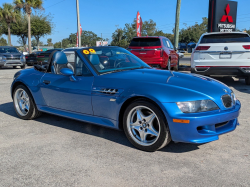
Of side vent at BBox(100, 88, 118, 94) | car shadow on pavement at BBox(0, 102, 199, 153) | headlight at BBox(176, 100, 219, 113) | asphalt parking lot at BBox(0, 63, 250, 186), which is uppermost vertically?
side vent at BBox(100, 88, 118, 94)

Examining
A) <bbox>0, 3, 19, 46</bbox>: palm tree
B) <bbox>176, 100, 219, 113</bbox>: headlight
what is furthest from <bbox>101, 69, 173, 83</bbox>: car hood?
<bbox>0, 3, 19, 46</bbox>: palm tree

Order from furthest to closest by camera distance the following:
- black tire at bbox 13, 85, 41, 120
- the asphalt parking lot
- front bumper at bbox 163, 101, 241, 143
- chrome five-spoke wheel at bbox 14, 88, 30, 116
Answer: chrome five-spoke wheel at bbox 14, 88, 30, 116
black tire at bbox 13, 85, 41, 120
front bumper at bbox 163, 101, 241, 143
the asphalt parking lot

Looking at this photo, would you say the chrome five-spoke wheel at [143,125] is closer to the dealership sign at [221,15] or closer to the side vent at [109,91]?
the side vent at [109,91]

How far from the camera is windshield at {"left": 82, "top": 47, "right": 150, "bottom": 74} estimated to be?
159 inches

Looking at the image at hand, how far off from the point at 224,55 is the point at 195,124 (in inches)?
224

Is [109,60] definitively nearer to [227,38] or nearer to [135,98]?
[135,98]

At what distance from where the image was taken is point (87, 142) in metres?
3.78

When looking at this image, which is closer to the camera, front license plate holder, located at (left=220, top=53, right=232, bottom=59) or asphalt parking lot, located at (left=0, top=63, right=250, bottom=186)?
asphalt parking lot, located at (left=0, top=63, right=250, bottom=186)

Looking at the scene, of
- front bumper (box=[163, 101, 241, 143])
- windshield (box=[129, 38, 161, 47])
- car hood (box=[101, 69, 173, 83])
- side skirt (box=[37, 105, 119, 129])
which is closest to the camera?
front bumper (box=[163, 101, 241, 143])

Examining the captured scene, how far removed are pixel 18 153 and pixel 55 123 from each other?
1.38 meters

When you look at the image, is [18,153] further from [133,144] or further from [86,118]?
[133,144]

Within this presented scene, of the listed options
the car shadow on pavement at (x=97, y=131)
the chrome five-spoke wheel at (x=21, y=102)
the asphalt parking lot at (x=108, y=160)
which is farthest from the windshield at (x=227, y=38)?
the chrome five-spoke wheel at (x=21, y=102)

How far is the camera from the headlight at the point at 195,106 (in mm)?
2980

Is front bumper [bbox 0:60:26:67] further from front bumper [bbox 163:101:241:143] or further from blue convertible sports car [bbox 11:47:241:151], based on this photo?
front bumper [bbox 163:101:241:143]
